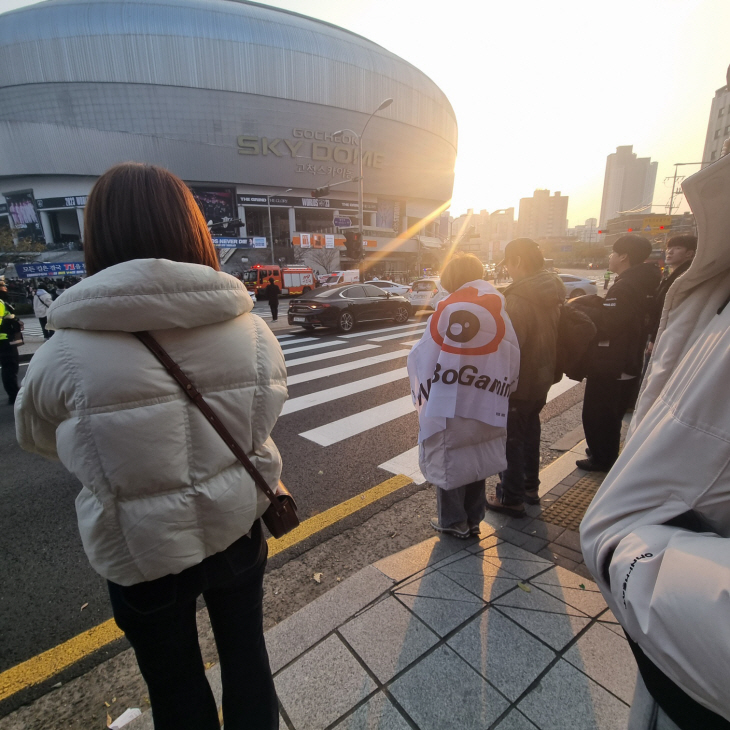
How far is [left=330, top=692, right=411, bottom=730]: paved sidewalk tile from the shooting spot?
5.23ft

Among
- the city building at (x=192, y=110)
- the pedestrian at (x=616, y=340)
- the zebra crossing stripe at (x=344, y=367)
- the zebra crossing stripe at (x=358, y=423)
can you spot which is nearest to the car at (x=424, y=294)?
the zebra crossing stripe at (x=344, y=367)

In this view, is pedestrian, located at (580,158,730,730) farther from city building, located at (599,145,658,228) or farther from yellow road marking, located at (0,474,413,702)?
city building, located at (599,145,658,228)

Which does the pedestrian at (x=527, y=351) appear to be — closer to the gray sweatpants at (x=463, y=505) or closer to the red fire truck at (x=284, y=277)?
the gray sweatpants at (x=463, y=505)

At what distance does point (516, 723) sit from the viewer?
5.18 ft

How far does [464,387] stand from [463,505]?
2.76ft

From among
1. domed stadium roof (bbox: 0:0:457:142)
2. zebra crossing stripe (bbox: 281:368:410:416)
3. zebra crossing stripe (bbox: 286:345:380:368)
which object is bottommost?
zebra crossing stripe (bbox: 286:345:380:368)

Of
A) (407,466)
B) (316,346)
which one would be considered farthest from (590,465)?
(316,346)

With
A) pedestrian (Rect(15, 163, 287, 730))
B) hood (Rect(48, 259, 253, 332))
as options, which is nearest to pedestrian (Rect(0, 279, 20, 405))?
pedestrian (Rect(15, 163, 287, 730))

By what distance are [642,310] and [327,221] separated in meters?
59.1

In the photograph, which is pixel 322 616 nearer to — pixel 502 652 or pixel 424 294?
pixel 502 652

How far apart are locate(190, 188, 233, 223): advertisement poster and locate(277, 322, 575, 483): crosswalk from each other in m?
45.5

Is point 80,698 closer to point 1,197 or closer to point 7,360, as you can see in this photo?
point 7,360

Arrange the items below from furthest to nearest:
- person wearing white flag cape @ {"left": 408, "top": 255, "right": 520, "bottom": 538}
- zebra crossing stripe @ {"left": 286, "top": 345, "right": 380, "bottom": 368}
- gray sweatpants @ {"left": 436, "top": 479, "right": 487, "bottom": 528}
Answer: zebra crossing stripe @ {"left": 286, "top": 345, "right": 380, "bottom": 368}, gray sweatpants @ {"left": 436, "top": 479, "right": 487, "bottom": 528}, person wearing white flag cape @ {"left": 408, "top": 255, "right": 520, "bottom": 538}

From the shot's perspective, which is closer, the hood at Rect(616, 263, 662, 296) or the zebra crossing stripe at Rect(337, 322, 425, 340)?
the hood at Rect(616, 263, 662, 296)
